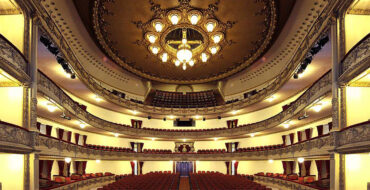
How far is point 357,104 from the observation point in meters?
7.63

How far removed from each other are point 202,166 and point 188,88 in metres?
8.14

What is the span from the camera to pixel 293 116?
13.0m

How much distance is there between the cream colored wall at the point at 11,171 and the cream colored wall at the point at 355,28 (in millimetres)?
10983

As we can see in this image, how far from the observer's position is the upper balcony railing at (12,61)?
6480mm

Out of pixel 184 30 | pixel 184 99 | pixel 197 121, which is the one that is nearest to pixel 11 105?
pixel 184 30

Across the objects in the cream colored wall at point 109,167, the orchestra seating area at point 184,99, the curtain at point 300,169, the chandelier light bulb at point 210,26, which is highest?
the chandelier light bulb at point 210,26

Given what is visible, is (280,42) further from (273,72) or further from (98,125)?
(98,125)

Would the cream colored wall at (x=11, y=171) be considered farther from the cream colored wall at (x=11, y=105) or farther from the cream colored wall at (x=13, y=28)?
the cream colored wall at (x=13, y=28)

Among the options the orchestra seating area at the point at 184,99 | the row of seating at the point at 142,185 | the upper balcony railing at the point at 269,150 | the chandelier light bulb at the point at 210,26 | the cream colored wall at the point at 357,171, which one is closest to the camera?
the upper balcony railing at the point at 269,150

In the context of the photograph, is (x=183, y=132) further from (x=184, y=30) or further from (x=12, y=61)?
(x=12, y=61)

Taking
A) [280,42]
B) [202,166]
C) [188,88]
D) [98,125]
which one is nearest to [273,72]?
[280,42]

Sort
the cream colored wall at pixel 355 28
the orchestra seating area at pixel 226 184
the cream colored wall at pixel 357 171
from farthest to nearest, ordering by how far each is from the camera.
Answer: the orchestra seating area at pixel 226 184, the cream colored wall at pixel 355 28, the cream colored wall at pixel 357 171

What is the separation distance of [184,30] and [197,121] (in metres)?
13.1

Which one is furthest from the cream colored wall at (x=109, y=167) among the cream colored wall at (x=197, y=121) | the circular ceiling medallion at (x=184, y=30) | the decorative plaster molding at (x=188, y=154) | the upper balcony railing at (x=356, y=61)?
the upper balcony railing at (x=356, y=61)
